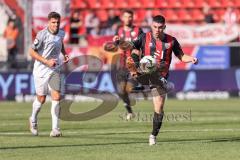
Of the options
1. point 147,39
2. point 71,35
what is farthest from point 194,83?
point 147,39

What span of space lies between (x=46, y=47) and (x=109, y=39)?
592 inches

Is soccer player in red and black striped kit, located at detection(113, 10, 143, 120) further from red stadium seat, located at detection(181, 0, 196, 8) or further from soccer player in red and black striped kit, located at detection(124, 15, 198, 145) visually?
red stadium seat, located at detection(181, 0, 196, 8)

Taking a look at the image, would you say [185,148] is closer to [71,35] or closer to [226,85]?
[226,85]

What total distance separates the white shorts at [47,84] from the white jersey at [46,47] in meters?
0.08

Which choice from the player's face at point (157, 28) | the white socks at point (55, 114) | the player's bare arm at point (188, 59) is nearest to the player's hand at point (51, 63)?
the white socks at point (55, 114)

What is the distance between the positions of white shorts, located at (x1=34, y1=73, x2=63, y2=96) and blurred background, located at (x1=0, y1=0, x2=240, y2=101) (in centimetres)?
1170

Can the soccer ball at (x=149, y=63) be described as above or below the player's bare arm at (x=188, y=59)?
below

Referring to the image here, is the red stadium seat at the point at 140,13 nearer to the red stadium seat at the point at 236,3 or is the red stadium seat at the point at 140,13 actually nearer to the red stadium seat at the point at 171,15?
the red stadium seat at the point at 171,15

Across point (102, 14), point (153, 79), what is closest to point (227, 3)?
point (102, 14)

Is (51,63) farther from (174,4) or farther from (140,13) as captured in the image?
(174,4)

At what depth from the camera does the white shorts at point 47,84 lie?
→ 13.9m

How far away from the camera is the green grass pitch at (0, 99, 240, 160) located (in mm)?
10711

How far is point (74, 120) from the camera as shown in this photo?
1756 cm

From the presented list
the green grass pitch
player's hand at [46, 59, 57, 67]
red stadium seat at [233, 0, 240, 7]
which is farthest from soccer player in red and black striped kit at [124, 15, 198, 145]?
red stadium seat at [233, 0, 240, 7]
